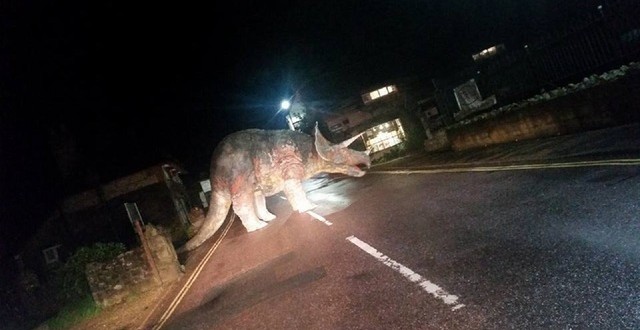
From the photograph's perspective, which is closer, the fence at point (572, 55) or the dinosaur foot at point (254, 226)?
the fence at point (572, 55)

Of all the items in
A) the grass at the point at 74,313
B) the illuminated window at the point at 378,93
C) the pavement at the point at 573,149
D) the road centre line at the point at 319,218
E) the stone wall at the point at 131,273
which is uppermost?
the illuminated window at the point at 378,93

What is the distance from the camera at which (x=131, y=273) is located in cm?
1092

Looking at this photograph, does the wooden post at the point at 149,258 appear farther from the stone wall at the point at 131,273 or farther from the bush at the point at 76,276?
the bush at the point at 76,276

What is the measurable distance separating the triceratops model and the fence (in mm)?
6836

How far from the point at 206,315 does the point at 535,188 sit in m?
6.46

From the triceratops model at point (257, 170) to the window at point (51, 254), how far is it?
11180mm

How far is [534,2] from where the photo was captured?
76.3 feet

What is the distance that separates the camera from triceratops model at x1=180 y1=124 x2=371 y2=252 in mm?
15109

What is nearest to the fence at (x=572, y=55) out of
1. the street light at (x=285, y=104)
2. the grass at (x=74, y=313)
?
the grass at (x=74, y=313)

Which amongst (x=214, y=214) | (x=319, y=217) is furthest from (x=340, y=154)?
(x=214, y=214)

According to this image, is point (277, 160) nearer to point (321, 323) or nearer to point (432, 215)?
point (432, 215)

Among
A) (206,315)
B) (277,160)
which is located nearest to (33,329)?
(206,315)

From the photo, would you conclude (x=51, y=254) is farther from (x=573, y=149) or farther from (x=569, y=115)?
(x=569, y=115)

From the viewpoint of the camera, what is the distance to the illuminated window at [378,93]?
95.7 feet
